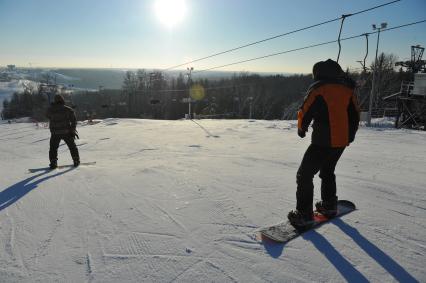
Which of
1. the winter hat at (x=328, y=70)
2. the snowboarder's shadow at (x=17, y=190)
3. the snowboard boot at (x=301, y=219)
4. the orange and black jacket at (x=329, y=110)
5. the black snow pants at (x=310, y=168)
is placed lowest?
the snowboarder's shadow at (x=17, y=190)

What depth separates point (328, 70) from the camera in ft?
9.71

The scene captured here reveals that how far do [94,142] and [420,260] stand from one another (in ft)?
40.5

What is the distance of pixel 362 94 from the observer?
46031mm

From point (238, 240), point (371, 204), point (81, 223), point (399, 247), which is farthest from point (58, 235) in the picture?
point (371, 204)

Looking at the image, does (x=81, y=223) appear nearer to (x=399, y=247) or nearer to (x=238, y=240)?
(x=238, y=240)

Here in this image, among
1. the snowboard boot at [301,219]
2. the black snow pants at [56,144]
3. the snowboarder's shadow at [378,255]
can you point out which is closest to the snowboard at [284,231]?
the snowboard boot at [301,219]

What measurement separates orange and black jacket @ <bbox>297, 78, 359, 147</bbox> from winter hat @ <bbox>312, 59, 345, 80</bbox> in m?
0.05

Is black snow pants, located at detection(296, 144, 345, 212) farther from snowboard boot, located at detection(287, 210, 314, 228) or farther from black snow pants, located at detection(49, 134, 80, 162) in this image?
black snow pants, located at detection(49, 134, 80, 162)

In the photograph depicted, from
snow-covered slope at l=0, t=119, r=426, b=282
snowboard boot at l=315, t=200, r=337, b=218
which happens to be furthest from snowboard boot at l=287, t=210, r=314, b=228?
snowboard boot at l=315, t=200, r=337, b=218

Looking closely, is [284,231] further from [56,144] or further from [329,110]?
[56,144]

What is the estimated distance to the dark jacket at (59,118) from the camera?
6.84 meters

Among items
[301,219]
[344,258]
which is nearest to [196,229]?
[301,219]

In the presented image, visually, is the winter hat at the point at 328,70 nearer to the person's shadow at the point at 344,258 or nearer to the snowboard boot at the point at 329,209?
the snowboard boot at the point at 329,209

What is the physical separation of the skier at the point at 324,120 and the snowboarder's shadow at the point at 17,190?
12.0 feet
